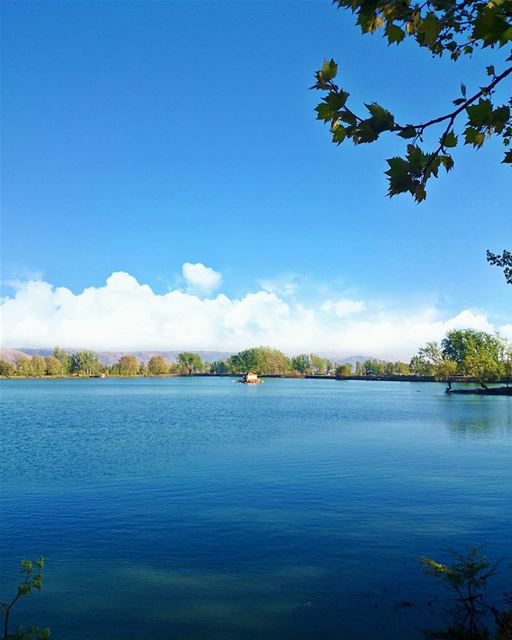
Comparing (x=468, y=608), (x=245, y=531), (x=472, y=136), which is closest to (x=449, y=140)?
(x=472, y=136)

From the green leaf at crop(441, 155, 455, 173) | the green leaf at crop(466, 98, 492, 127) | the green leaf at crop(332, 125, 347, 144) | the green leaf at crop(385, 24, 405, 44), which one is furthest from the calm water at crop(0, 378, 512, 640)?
the green leaf at crop(385, 24, 405, 44)

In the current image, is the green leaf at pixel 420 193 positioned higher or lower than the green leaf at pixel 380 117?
lower

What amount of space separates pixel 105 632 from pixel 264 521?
31.0 feet

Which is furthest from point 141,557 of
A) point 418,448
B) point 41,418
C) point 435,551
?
point 41,418

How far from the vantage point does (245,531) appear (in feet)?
64.0

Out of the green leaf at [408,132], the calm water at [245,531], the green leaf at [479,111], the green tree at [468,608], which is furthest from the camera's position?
the calm water at [245,531]

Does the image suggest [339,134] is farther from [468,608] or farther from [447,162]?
[468,608]

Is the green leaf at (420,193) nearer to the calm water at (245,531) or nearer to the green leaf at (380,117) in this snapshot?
the green leaf at (380,117)

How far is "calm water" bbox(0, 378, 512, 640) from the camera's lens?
12.9 m

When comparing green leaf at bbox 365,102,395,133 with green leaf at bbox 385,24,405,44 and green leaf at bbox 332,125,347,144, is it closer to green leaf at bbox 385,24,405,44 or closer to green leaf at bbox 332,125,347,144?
green leaf at bbox 332,125,347,144

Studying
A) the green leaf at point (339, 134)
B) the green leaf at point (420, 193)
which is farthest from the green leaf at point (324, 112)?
the green leaf at point (420, 193)

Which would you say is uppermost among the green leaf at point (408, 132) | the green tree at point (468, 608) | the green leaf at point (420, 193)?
the green leaf at point (408, 132)

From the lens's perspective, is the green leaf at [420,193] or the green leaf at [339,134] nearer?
the green leaf at [420,193]

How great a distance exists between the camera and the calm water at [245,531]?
12.9 meters
